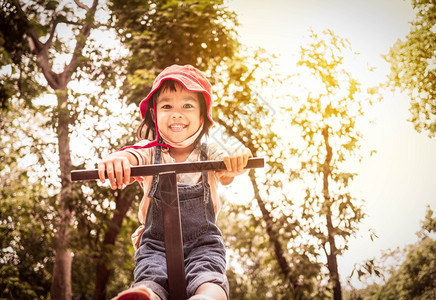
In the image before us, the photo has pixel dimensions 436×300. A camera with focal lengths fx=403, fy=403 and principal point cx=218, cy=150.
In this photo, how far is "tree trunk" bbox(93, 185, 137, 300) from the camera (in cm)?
456

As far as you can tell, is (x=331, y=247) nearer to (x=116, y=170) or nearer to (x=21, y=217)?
(x=116, y=170)

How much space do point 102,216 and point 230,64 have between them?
2.18 metres

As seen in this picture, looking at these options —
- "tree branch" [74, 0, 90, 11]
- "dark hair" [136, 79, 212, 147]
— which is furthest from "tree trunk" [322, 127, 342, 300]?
"tree branch" [74, 0, 90, 11]

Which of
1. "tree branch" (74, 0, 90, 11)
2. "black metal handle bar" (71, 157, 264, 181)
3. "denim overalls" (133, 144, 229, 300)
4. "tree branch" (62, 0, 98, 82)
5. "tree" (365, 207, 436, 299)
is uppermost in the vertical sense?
"tree branch" (74, 0, 90, 11)

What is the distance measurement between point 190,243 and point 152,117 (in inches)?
23.5

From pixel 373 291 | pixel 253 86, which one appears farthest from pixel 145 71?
pixel 373 291

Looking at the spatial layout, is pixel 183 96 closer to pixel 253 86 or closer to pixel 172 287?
pixel 172 287

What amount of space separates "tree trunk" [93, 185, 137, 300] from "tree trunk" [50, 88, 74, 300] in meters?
0.42

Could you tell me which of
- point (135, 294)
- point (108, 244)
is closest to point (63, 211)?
point (108, 244)

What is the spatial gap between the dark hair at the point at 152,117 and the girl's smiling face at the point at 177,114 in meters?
0.02

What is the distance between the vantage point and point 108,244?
4.66 metres

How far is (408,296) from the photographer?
3.47 metres

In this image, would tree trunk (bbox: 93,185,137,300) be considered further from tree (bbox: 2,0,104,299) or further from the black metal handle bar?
the black metal handle bar

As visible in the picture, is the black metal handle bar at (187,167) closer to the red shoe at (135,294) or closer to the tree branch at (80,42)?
the red shoe at (135,294)
